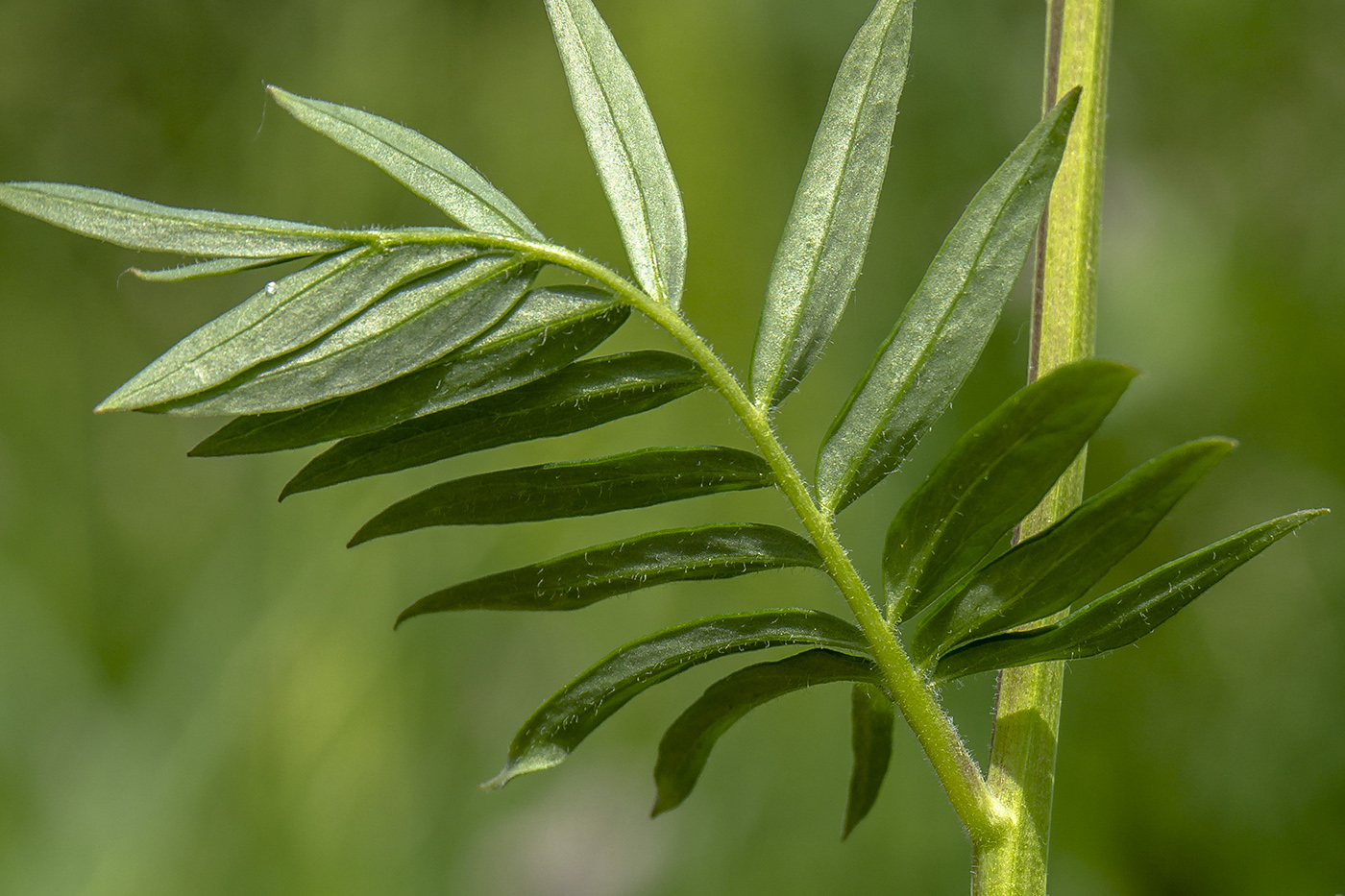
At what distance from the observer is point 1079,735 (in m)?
2.24

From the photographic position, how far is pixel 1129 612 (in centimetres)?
49

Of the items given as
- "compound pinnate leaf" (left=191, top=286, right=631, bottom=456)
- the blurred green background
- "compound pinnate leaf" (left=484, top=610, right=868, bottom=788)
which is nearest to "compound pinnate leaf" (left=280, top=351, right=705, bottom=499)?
"compound pinnate leaf" (left=191, top=286, right=631, bottom=456)

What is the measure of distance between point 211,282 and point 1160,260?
260 cm

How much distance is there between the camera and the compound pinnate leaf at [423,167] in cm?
51

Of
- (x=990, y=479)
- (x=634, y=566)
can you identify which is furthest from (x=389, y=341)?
(x=990, y=479)

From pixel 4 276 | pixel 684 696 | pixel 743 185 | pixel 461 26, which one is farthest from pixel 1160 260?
pixel 4 276

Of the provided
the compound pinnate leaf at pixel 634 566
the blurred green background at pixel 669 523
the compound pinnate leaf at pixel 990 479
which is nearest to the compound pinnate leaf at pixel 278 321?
the compound pinnate leaf at pixel 634 566

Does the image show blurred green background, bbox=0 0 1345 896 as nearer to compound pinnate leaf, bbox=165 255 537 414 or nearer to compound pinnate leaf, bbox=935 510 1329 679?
compound pinnate leaf, bbox=935 510 1329 679

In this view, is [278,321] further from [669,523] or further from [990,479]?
[669,523]

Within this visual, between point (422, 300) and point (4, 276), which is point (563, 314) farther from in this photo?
point (4, 276)

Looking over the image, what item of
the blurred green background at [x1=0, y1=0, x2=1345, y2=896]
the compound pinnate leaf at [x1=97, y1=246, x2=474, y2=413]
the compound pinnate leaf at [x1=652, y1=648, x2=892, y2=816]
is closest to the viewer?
the compound pinnate leaf at [x1=97, y1=246, x2=474, y2=413]

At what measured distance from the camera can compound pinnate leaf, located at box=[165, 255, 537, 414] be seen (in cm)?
44

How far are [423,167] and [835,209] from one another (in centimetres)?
20

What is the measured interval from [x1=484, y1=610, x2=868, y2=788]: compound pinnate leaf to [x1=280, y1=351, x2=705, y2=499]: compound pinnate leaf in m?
0.11
